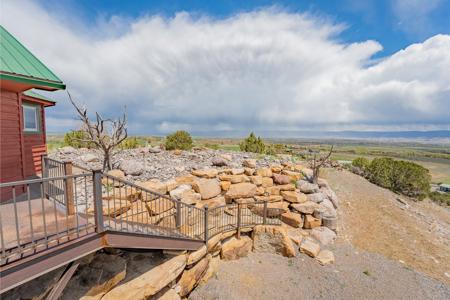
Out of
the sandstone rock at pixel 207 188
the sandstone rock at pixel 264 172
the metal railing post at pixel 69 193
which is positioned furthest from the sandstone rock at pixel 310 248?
the metal railing post at pixel 69 193

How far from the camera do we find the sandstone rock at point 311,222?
29.5 ft

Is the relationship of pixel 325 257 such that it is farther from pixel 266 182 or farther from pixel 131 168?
pixel 131 168

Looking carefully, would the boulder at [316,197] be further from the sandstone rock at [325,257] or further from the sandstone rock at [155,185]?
the sandstone rock at [155,185]

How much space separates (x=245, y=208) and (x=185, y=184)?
9.93 feet

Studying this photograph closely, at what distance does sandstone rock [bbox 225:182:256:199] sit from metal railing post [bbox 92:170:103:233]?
6427 mm

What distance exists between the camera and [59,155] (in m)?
10.9

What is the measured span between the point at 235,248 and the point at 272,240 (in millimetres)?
1552

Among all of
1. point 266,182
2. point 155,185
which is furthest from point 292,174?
point 155,185

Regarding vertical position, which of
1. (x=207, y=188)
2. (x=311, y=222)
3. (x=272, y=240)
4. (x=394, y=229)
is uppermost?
(x=207, y=188)

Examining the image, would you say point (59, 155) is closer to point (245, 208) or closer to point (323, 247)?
point (245, 208)

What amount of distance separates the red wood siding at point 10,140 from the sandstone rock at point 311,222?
1039 centimetres

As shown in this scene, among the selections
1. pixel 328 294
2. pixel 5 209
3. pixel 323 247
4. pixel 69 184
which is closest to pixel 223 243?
pixel 328 294

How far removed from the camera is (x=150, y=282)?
4.53 metres

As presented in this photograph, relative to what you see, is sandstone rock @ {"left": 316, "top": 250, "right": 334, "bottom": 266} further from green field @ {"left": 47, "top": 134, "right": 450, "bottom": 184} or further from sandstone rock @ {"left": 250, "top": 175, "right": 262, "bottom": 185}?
green field @ {"left": 47, "top": 134, "right": 450, "bottom": 184}
